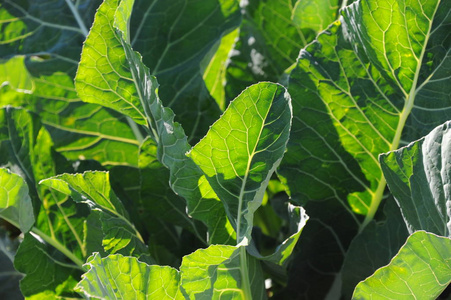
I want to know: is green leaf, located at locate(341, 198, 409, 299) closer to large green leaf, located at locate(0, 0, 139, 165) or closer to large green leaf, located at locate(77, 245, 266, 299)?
large green leaf, located at locate(77, 245, 266, 299)

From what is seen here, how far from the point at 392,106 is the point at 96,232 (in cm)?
52

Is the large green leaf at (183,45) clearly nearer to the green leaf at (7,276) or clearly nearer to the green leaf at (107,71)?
the green leaf at (107,71)

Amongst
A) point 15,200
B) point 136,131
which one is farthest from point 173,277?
point 136,131

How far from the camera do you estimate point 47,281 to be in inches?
40.1

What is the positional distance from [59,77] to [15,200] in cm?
39

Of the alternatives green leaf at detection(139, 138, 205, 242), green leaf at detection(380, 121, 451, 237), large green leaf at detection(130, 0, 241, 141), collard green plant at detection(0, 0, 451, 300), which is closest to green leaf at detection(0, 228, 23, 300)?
collard green plant at detection(0, 0, 451, 300)

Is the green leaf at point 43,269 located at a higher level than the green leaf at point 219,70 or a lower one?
lower

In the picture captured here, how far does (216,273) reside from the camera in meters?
0.79

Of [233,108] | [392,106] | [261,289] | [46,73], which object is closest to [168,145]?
[233,108]

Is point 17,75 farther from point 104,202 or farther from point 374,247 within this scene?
point 374,247

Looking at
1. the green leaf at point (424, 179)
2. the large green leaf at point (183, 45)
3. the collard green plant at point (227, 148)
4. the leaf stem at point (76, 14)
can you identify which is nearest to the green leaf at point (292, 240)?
the collard green plant at point (227, 148)

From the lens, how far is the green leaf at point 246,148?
740mm

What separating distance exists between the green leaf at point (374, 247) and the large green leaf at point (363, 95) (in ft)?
0.20

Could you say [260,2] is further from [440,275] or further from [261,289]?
[440,275]
